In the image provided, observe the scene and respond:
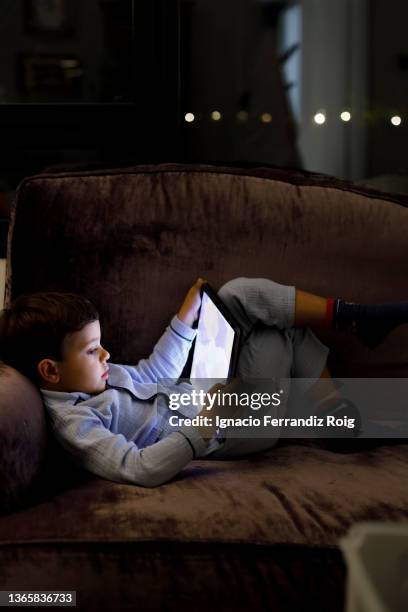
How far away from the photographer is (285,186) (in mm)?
1766

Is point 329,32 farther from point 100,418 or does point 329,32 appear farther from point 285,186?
point 100,418

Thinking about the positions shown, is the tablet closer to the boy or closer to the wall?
the boy

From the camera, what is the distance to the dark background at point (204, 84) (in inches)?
88.8

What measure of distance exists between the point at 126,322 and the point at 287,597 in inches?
31.0

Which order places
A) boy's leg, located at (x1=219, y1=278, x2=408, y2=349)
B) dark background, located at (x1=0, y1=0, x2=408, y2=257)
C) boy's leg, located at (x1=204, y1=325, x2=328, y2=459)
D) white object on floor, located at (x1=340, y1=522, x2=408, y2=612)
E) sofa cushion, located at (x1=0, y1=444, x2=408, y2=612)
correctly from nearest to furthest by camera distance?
white object on floor, located at (x1=340, y1=522, x2=408, y2=612) → sofa cushion, located at (x1=0, y1=444, x2=408, y2=612) → boy's leg, located at (x1=204, y1=325, x2=328, y2=459) → boy's leg, located at (x1=219, y1=278, x2=408, y2=349) → dark background, located at (x1=0, y1=0, x2=408, y2=257)

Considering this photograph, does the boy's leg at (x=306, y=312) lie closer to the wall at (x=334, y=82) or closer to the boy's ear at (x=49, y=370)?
the boy's ear at (x=49, y=370)

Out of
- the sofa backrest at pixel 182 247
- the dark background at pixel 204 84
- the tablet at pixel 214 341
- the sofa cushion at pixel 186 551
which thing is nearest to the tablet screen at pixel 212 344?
the tablet at pixel 214 341

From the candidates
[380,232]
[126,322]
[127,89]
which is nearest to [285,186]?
[380,232]

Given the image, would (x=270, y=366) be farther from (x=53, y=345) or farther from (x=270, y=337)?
(x=53, y=345)

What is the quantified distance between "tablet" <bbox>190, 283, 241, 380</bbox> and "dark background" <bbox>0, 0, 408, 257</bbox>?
818 mm

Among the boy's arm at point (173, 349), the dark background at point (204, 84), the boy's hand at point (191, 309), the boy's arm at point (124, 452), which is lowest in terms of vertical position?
the boy's arm at point (124, 452)

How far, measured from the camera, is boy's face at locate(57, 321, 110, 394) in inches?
55.9

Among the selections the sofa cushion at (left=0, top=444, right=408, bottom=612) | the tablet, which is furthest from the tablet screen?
the sofa cushion at (left=0, top=444, right=408, bottom=612)

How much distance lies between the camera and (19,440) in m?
1.19
